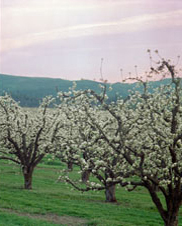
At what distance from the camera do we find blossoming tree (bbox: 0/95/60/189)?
1464 inches

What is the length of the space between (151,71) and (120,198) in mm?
21655

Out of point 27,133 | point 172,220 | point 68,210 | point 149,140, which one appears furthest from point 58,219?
point 27,133

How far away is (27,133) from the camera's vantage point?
3947 cm

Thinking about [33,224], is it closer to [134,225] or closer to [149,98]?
[134,225]

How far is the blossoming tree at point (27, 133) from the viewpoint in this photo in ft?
122

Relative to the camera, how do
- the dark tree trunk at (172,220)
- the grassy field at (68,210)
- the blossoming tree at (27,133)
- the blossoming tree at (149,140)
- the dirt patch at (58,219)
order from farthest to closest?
the blossoming tree at (27,133)
the dirt patch at (58,219)
the grassy field at (68,210)
the dark tree trunk at (172,220)
the blossoming tree at (149,140)

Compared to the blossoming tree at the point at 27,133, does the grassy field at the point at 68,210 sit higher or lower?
lower

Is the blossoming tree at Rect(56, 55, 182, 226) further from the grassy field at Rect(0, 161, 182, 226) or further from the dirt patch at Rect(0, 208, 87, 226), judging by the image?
the dirt patch at Rect(0, 208, 87, 226)

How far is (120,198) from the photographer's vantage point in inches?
1448

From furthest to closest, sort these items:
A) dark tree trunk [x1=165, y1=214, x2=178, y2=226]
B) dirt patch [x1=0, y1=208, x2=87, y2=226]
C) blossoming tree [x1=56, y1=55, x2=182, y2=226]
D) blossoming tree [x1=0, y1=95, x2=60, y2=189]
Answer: blossoming tree [x1=0, y1=95, x2=60, y2=189]
dirt patch [x1=0, y1=208, x2=87, y2=226]
dark tree trunk [x1=165, y1=214, x2=178, y2=226]
blossoming tree [x1=56, y1=55, x2=182, y2=226]

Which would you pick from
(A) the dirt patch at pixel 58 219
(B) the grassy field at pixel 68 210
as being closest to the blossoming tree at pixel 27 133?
(B) the grassy field at pixel 68 210

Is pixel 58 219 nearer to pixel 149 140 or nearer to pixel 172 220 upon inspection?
pixel 172 220

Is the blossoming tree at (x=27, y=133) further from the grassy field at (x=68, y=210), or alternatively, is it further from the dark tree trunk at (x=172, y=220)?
the dark tree trunk at (x=172, y=220)

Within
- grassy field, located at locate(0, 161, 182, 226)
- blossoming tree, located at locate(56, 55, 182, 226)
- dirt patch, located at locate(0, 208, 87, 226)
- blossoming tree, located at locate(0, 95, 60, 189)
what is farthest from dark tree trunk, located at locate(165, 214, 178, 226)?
blossoming tree, located at locate(0, 95, 60, 189)
